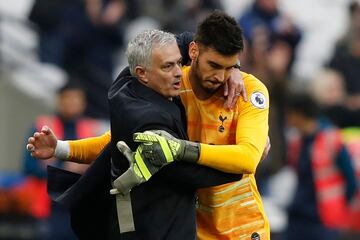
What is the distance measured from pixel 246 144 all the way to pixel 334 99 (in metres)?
7.72

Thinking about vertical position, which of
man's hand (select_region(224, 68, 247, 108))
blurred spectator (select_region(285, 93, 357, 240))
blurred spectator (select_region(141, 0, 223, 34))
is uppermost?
blurred spectator (select_region(141, 0, 223, 34))

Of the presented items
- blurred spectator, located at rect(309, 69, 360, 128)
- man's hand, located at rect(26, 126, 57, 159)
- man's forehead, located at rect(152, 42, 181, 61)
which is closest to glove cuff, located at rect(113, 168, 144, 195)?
→ man's forehead, located at rect(152, 42, 181, 61)

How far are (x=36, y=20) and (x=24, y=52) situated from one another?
58cm

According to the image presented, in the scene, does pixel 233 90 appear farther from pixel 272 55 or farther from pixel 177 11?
pixel 177 11

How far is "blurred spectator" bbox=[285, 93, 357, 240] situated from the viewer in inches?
470

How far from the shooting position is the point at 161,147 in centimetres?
658

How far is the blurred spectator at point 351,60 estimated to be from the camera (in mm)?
14688

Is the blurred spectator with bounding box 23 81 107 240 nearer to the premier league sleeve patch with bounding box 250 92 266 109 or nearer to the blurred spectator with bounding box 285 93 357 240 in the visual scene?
the blurred spectator with bounding box 285 93 357 240

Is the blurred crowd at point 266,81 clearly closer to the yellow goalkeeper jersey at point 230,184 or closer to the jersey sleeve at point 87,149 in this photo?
the jersey sleeve at point 87,149

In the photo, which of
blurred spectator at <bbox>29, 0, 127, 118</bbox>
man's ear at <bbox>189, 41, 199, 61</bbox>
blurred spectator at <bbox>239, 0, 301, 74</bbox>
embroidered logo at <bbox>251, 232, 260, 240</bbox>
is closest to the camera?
man's ear at <bbox>189, 41, 199, 61</bbox>

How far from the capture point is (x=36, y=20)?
48.5ft

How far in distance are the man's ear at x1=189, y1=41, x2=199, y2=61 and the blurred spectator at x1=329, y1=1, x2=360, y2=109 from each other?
304 inches

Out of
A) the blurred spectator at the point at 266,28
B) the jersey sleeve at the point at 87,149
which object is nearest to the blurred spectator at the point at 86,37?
the blurred spectator at the point at 266,28

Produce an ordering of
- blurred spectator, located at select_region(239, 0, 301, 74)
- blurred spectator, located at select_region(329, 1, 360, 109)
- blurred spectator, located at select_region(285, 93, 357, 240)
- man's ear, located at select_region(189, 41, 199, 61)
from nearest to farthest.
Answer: man's ear, located at select_region(189, 41, 199, 61), blurred spectator, located at select_region(285, 93, 357, 240), blurred spectator, located at select_region(329, 1, 360, 109), blurred spectator, located at select_region(239, 0, 301, 74)
